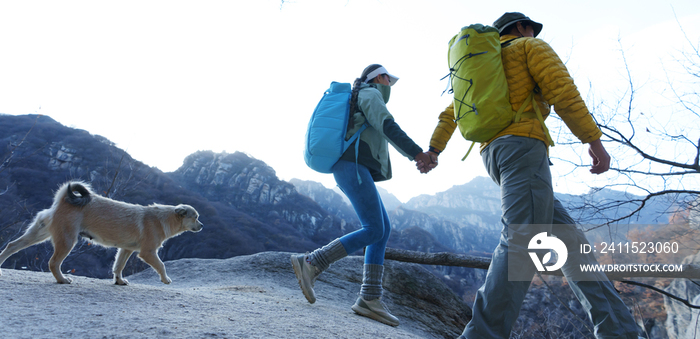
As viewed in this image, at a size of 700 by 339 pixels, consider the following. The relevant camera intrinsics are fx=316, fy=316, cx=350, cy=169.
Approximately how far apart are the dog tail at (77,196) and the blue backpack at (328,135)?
203cm

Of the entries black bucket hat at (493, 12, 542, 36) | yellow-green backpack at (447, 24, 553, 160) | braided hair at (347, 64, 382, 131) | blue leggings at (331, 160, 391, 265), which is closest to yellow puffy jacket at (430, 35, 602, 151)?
yellow-green backpack at (447, 24, 553, 160)

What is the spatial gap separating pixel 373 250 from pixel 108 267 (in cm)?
2289

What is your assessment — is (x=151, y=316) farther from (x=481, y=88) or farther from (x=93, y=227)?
(x=481, y=88)

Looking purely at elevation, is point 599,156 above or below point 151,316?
above

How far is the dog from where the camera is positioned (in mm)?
2684

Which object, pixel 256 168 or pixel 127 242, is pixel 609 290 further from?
pixel 256 168

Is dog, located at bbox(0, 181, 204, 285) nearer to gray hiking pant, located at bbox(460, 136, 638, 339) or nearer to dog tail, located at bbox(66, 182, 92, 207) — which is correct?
dog tail, located at bbox(66, 182, 92, 207)

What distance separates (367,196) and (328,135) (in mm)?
578

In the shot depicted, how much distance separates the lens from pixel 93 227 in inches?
113

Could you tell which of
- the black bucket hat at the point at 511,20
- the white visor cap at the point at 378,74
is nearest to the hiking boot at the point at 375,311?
the white visor cap at the point at 378,74

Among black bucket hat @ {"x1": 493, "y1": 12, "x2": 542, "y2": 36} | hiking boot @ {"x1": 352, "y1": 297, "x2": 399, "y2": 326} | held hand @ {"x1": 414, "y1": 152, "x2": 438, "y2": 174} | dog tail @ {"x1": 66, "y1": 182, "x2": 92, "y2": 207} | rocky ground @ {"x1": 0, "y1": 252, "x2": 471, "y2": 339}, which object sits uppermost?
black bucket hat @ {"x1": 493, "y1": 12, "x2": 542, "y2": 36}

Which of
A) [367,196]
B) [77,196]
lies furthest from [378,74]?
[77,196]

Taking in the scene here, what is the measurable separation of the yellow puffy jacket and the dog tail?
336 cm

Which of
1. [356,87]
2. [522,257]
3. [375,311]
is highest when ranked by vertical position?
[356,87]
